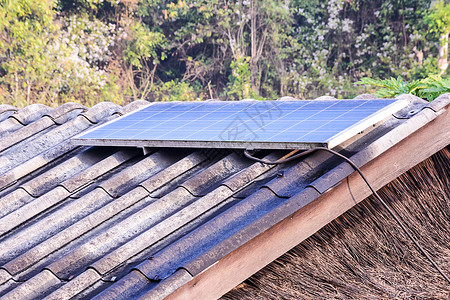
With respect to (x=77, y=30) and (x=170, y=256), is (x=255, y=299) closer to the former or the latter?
(x=170, y=256)

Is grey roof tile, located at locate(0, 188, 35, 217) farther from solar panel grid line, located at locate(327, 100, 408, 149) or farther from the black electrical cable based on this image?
solar panel grid line, located at locate(327, 100, 408, 149)

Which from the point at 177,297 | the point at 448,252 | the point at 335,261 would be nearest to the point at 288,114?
the point at 335,261

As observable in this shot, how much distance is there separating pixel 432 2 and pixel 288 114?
54.4 feet

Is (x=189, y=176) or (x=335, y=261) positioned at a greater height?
(x=189, y=176)

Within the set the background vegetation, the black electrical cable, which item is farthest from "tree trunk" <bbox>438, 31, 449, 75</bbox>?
the black electrical cable

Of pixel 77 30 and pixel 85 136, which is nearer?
pixel 85 136

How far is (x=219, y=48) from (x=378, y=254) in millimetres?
18686

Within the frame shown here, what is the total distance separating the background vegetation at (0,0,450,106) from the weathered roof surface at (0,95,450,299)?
14510mm

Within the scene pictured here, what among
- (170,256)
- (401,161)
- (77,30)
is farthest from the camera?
(77,30)

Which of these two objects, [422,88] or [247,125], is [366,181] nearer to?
[247,125]

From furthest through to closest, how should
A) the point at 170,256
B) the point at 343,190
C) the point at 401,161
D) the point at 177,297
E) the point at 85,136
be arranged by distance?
1. the point at 85,136
2. the point at 401,161
3. the point at 343,190
4. the point at 170,256
5. the point at 177,297

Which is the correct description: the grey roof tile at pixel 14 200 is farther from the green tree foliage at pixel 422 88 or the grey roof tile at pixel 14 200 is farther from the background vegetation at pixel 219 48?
the background vegetation at pixel 219 48

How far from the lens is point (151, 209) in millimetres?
3141

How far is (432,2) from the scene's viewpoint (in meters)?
18.3
